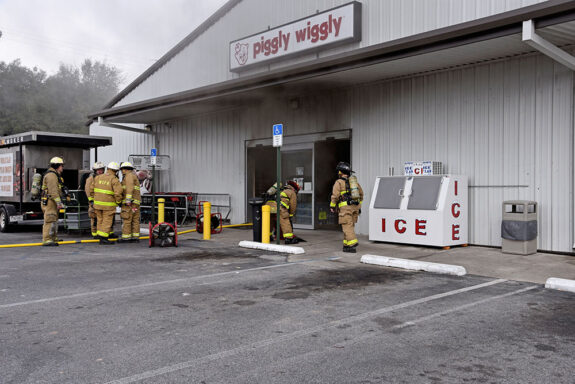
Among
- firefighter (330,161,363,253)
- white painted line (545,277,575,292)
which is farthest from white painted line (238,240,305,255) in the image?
white painted line (545,277,575,292)

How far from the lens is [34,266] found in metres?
8.52

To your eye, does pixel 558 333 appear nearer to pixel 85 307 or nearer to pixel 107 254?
pixel 85 307

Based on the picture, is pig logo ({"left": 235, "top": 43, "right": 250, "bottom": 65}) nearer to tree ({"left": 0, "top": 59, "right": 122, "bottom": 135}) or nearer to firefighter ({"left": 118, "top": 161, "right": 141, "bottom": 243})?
firefighter ({"left": 118, "top": 161, "right": 141, "bottom": 243})


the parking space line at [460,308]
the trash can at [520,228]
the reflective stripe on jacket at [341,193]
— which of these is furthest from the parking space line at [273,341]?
the reflective stripe on jacket at [341,193]

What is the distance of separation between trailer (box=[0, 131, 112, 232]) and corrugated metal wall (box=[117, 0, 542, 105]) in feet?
16.2

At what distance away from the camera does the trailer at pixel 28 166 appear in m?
13.8

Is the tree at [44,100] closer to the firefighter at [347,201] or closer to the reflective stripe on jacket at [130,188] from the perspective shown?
the reflective stripe on jacket at [130,188]

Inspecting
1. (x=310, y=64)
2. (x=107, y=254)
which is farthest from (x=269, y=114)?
(x=107, y=254)

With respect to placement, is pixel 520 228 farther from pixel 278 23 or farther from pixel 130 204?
pixel 278 23

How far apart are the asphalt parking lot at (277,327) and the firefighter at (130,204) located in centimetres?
361

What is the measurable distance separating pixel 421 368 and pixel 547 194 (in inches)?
293

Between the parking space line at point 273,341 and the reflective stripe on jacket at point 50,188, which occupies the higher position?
the reflective stripe on jacket at point 50,188

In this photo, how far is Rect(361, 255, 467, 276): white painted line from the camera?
7.79 m

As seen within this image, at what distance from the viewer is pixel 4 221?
1441cm
